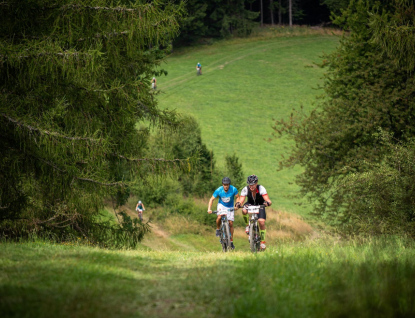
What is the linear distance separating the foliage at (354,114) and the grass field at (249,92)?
37.9 ft

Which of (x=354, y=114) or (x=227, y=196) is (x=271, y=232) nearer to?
(x=354, y=114)

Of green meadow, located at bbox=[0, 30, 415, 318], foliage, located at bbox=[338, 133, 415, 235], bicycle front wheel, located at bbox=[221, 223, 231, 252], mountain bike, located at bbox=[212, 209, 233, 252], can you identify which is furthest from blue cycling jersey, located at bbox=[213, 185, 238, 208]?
foliage, located at bbox=[338, 133, 415, 235]

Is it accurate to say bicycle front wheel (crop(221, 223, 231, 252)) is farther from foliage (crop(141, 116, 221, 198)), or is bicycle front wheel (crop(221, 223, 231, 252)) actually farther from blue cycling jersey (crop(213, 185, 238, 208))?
foliage (crop(141, 116, 221, 198))

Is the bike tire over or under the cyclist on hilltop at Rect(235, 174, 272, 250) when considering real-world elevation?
under

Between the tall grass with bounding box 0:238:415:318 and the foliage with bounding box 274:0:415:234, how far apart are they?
516 inches

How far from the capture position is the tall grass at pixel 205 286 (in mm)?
5918

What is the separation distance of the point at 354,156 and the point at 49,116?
14.2 meters

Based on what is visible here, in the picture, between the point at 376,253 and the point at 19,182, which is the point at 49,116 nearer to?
the point at 19,182

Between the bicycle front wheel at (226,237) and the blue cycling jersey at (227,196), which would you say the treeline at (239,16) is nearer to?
the blue cycling jersey at (227,196)

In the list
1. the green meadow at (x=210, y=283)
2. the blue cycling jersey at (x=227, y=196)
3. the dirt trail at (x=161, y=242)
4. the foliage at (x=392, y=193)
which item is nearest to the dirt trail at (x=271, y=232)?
the dirt trail at (x=161, y=242)

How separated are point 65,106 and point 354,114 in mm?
14358

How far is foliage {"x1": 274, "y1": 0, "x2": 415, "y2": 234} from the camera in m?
22.0

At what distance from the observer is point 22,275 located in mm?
7164

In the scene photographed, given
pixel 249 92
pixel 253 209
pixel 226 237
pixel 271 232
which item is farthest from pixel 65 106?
pixel 249 92
